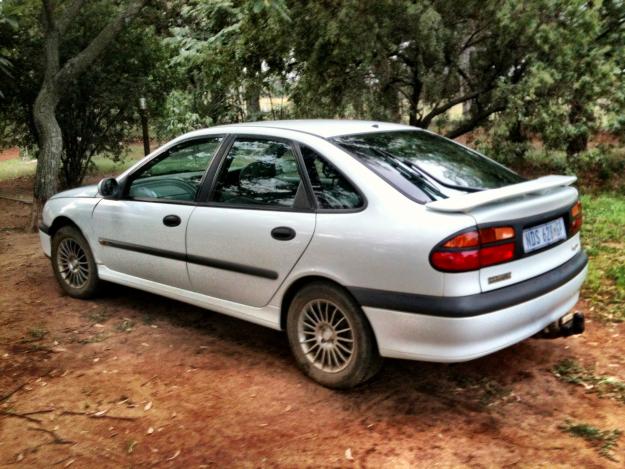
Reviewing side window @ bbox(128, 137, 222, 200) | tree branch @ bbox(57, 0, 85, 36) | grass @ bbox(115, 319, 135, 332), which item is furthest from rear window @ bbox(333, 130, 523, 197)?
tree branch @ bbox(57, 0, 85, 36)

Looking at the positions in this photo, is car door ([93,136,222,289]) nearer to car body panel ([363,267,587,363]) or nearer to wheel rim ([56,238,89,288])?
wheel rim ([56,238,89,288])

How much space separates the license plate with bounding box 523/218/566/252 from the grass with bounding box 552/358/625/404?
2.89 ft

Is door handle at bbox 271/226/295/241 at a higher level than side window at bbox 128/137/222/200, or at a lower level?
lower

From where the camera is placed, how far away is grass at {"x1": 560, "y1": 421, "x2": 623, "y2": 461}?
3.03 metres

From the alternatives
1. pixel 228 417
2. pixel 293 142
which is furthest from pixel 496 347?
pixel 293 142

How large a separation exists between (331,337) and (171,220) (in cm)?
157

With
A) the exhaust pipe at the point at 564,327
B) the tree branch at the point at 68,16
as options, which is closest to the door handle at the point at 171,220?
the exhaust pipe at the point at 564,327

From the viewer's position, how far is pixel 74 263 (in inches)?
221

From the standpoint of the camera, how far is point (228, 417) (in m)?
3.52

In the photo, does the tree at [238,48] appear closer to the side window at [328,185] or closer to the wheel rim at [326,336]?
the side window at [328,185]

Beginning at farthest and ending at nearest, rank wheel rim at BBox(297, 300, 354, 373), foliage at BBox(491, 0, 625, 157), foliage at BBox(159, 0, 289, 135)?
foliage at BBox(159, 0, 289, 135) → foliage at BBox(491, 0, 625, 157) → wheel rim at BBox(297, 300, 354, 373)

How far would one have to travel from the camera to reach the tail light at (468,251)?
3117 millimetres

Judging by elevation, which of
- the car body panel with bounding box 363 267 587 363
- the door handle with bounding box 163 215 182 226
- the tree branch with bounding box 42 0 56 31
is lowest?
the car body panel with bounding box 363 267 587 363

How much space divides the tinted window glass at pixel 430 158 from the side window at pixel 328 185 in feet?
0.61
